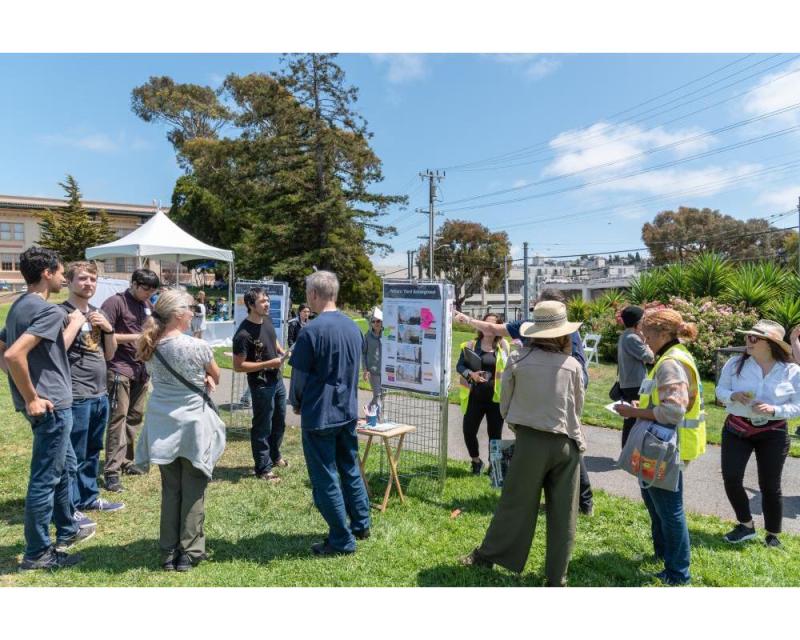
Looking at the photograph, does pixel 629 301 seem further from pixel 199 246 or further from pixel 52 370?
pixel 52 370

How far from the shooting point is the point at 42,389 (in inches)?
129

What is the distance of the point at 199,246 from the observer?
12305mm

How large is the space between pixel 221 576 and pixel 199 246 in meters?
10.2

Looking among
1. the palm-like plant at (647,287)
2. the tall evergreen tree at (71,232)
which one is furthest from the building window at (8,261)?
the palm-like plant at (647,287)

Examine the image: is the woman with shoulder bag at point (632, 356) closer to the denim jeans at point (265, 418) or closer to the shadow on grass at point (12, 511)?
the denim jeans at point (265, 418)

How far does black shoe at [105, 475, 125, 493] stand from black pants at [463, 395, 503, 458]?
3371 millimetres

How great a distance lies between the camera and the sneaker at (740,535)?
391cm

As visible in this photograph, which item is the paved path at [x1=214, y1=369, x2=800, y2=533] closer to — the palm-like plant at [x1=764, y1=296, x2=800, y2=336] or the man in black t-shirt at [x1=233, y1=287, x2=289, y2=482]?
the man in black t-shirt at [x1=233, y1=287, x2=289, y2=482]

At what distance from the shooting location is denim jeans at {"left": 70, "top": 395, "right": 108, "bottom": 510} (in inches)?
157

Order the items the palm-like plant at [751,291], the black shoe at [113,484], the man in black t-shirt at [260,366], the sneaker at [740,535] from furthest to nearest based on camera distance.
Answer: the palm-like plant at [751,291] < the man in black t-shirt at [260,366] < the black shoe at [113,484] < the sneaker at [740,535]

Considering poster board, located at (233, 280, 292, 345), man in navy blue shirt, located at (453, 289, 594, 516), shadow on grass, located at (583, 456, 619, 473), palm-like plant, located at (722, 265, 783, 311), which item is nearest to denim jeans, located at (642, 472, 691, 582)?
man in navy blue shirt, located at (453, 289, 594, 516)

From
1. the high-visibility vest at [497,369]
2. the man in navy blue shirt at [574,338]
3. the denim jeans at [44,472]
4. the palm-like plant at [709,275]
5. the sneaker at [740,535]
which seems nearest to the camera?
the denim jeans at [44,472]

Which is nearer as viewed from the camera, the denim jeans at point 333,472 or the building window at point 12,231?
the denim jeans at point 333,472

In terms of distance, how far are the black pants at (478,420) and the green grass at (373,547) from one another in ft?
1.50
